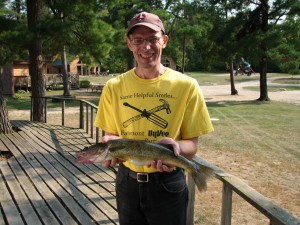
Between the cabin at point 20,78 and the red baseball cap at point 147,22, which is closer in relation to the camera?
the red baseball cap at point 147,22

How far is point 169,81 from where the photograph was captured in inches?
84.2

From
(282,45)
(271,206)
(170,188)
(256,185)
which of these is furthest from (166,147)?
(282,45)

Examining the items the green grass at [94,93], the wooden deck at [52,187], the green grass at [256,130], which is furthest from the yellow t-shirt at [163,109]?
the green grass at [94,93]

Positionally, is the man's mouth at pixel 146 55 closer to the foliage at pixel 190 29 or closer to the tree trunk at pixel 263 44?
the foliage at pixel 190 29

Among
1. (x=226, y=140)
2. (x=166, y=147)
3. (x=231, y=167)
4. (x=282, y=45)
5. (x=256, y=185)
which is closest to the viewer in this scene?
(x=166, y=147)

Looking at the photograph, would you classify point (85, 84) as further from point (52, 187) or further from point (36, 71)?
point (52, 187)

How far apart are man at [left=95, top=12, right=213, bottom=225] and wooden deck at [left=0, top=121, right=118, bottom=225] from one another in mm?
2077

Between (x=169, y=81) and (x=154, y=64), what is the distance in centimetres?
14

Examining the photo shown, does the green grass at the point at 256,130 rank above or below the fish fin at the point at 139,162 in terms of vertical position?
below

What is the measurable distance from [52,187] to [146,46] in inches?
147

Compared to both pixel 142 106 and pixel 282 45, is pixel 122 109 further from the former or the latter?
pixel 282 45

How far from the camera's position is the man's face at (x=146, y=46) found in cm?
213

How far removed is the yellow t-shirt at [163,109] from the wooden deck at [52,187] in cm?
226

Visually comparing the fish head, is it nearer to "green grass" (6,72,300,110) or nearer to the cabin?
"green grass" (6,72,300,110)
